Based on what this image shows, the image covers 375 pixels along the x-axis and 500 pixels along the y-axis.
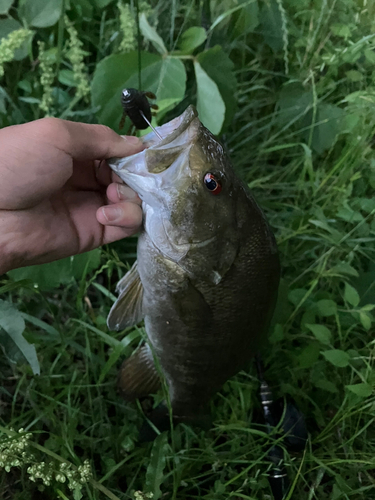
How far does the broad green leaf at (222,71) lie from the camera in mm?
1834

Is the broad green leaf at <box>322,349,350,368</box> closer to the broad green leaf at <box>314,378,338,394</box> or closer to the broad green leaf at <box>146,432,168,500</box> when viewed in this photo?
the broad green leaf at <box>314,378,338,394</box>

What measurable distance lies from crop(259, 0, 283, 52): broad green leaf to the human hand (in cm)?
138

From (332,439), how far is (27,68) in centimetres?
244

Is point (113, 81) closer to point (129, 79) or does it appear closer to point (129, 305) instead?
point (129, 79)

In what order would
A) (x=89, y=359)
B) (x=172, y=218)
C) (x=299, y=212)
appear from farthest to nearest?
(x=299, y=212), (x=89, y=359), (x=172, y=218)

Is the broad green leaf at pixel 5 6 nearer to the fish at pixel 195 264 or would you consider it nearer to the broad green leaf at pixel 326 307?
the fish at pixel 195 264

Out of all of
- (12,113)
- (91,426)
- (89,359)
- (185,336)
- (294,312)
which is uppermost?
(12,113)

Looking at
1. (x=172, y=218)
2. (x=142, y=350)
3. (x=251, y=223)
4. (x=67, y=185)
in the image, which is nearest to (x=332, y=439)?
(x=142, y=350)

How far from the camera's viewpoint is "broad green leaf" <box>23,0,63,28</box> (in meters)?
1.80

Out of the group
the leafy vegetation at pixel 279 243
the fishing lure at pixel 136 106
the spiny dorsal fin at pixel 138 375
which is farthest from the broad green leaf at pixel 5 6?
the spiny dorsal fin at pixel 138 375

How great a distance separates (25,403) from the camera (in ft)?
6.05

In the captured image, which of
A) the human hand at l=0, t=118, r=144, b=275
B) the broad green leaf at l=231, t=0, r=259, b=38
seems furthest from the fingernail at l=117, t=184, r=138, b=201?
the broad green leaf at l=231, t=0, r=259, b=38

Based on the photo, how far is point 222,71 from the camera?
1.89 meters

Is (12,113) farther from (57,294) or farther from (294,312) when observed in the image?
(294,312)
